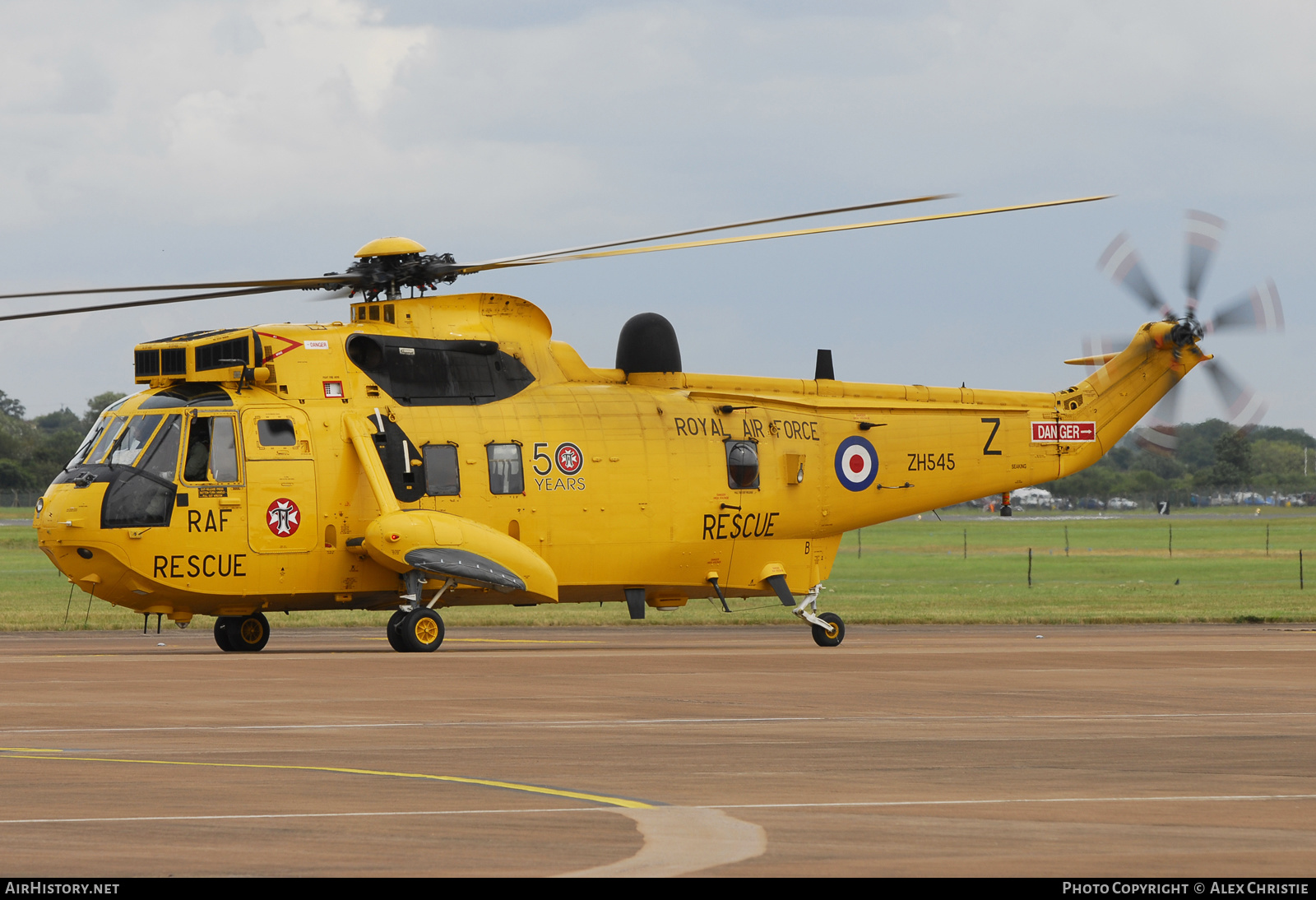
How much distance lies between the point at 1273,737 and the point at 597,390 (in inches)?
618

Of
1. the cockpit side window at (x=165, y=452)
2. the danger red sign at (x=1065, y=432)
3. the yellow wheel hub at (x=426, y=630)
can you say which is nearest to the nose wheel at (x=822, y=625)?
the danger red sign at (x=1065, y=432)

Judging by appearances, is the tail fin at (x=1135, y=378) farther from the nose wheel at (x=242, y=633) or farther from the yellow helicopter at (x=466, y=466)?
the nose wheel at (x=242, y=633)

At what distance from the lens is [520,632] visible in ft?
109

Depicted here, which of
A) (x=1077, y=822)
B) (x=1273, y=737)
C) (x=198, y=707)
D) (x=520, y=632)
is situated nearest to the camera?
(x=1077, y=822)

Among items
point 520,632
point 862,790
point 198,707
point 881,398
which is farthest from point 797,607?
point 862,790

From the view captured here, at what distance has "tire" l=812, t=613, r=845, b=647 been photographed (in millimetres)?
29297

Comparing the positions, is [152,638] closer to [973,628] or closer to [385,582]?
[385,582]

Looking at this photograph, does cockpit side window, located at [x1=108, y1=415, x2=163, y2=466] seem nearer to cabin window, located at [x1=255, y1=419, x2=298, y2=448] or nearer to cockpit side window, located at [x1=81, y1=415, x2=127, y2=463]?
cockpit side window, located at [x1=81, y1=415, x2=127, y2=463]

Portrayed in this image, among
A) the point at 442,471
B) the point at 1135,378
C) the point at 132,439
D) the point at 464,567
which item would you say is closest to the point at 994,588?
the point at 1135,378

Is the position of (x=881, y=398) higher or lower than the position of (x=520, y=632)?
higher

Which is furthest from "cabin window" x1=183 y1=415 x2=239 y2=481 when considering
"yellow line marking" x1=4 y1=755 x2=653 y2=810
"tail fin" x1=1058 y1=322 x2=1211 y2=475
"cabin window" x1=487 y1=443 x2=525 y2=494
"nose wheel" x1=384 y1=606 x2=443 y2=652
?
"tail fin" x1=1058 y1=322 x2=1211 y2=475

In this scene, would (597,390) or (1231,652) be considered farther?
(597,390)

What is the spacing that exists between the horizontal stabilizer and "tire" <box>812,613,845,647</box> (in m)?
5.99

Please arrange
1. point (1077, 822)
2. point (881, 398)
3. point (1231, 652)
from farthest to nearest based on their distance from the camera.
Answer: point (881, 398)
point (1231, 652)
point (1077, 822)
